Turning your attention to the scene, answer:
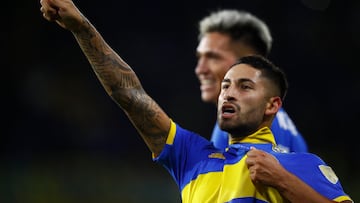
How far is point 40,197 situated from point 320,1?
499cm

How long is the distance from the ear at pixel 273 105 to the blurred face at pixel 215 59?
130 centimetres

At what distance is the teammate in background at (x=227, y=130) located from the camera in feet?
8.18

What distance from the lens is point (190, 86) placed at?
9477 millimetres

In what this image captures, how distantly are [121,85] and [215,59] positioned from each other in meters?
1.57

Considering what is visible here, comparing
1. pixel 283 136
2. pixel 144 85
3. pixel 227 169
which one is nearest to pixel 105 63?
pixel 227 169

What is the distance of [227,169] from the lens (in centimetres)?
260

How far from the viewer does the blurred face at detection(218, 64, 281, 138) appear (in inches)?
105

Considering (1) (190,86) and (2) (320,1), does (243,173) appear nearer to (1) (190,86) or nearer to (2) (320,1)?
(1) (190,86)

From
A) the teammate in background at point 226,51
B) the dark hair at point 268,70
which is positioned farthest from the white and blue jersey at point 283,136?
the dark hair at point 268,70

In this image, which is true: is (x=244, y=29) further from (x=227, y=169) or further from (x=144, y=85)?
(x=144, y=85)

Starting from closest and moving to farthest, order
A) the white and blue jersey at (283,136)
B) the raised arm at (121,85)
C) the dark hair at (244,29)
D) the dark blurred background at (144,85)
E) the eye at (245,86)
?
the raised arm at (121,85) < the eye at (245,86) < the white and blue jersey at (283,136) < the dark hair at (244,29) < the dark blurred background at (144,85)

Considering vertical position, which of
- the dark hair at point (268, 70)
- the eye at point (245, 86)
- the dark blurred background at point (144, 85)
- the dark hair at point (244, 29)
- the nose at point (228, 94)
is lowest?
the dark blurred background at point (144, 85)

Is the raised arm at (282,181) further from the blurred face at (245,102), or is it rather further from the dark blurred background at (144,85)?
the dark blurred background at (144,85)

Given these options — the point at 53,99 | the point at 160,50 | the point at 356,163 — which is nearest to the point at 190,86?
the point at 160,50
